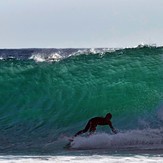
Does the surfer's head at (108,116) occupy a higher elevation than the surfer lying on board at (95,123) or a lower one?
higher

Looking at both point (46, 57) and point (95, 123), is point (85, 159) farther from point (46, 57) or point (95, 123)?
point (46, 57)

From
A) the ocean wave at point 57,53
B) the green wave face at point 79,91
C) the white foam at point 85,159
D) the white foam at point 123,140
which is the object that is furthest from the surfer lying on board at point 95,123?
the ocean wave at point 57,53

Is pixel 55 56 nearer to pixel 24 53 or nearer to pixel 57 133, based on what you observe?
pixel 24 53

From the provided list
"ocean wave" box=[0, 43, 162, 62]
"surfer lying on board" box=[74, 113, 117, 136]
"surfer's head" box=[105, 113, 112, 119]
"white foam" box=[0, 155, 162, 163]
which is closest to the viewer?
"white foam" box=[0, 155, 162, 163]

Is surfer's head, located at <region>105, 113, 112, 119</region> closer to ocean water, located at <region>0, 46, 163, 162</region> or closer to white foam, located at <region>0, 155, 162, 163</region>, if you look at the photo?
ocean water, located at <region>0, 46, 163, 162</region>

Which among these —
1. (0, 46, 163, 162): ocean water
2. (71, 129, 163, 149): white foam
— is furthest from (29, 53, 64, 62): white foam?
(71, 129, 163, 149): white foam

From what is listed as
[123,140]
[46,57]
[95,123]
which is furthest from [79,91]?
[123,140]

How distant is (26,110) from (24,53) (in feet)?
15.7

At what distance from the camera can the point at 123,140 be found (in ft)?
34.3

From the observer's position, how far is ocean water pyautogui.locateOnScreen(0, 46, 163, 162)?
983cm

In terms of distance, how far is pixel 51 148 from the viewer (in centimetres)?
1005

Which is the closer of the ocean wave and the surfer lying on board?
the surfer lying on board

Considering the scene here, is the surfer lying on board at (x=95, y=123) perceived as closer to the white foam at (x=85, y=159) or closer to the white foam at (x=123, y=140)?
the white foam at (x=123, y=140)

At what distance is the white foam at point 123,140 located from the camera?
10.2m
